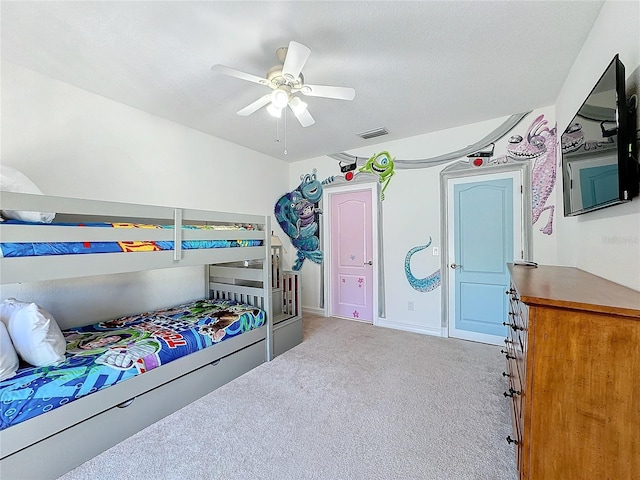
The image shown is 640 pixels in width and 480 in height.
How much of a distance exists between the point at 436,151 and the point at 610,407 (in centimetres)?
313

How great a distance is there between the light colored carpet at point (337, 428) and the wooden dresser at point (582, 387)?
644mm

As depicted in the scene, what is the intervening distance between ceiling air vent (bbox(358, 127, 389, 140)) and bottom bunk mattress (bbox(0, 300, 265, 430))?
A: 251 cm

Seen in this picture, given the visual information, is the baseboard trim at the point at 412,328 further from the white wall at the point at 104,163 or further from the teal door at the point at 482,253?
the white wall at the point at 104,163

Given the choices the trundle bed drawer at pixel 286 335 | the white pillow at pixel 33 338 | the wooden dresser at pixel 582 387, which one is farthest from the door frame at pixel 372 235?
the white pillow at pixel 33 338

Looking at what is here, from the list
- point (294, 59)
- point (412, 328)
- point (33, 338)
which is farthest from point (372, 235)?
point (33, 338)

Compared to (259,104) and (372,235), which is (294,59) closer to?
(259,104)

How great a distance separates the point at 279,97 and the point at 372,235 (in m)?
2.56

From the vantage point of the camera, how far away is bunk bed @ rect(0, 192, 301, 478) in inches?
53.7

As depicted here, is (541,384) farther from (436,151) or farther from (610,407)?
(436,151)

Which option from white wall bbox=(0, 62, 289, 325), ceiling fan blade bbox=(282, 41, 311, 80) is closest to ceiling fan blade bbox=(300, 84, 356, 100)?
ceiling fan blade bbox=(282, 41, 311, 80)

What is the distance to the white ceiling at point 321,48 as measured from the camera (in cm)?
160

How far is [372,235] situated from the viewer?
405 cm

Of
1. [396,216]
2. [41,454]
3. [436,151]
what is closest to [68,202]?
[41,454]

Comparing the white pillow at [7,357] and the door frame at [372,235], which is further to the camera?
the door frame at [372,235]
